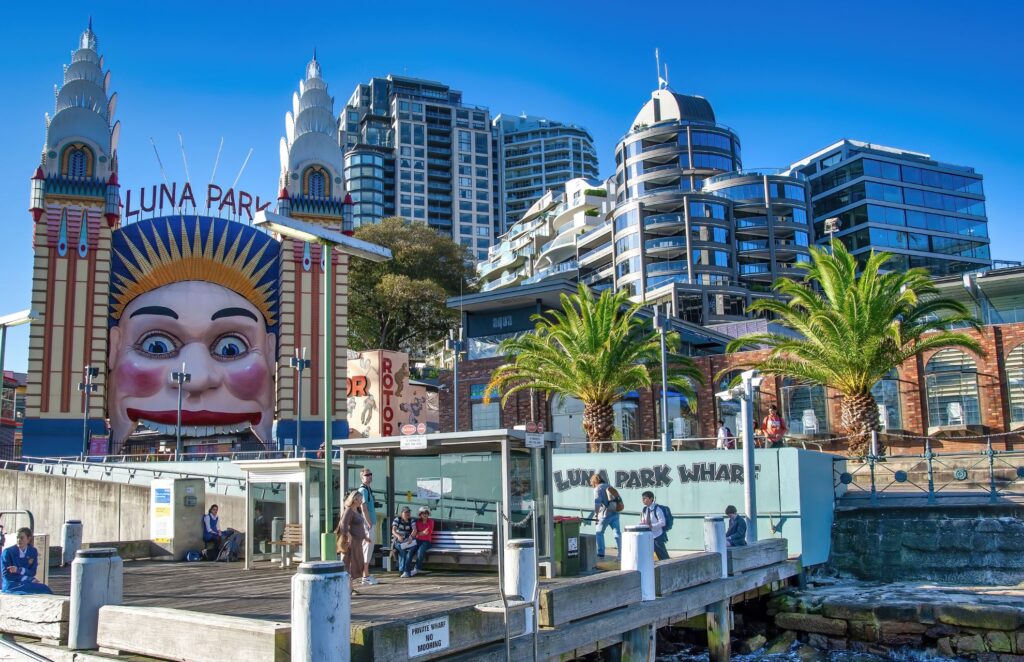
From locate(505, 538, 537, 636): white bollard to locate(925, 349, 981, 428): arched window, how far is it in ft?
89.2

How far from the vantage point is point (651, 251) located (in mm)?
82375

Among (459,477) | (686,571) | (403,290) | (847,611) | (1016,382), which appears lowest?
(847,611)

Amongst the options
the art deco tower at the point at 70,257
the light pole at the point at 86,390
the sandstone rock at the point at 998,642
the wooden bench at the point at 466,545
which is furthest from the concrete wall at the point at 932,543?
the art deco tower at the point at 70,257

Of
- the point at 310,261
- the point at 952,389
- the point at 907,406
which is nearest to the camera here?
the point at 952,389

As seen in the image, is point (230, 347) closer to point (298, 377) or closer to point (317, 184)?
point (298, 377)

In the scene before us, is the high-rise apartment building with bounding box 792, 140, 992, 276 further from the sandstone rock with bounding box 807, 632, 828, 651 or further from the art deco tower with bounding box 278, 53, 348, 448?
the sandstone rock with bounding box 807, 632, 828, 651

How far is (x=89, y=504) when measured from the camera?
27.9 meters

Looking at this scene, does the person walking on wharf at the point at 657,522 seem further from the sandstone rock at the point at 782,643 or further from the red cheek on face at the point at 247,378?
the red cheek on face at the point at 247,378

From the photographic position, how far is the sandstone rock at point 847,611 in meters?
16.7

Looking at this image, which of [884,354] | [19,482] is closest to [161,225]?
[19,482]

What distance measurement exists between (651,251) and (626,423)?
149ft

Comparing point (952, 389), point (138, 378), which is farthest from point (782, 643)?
point (138, 378)

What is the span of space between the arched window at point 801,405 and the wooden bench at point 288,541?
77.7 ft

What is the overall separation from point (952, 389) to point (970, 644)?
2000cm
